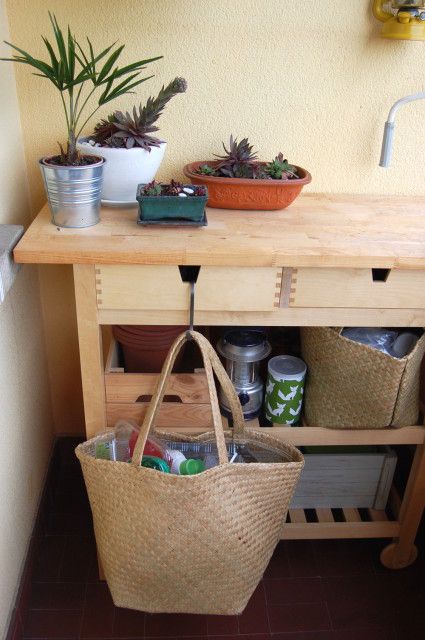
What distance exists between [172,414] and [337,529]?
22.2 inches

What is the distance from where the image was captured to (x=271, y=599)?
1.43m

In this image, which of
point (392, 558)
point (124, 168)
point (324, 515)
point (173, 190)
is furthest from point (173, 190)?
point (392, 558)

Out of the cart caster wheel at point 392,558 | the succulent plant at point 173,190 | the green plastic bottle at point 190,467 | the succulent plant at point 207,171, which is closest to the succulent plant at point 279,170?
the succulent plant at point 207,171

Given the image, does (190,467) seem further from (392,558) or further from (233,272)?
(392,558)

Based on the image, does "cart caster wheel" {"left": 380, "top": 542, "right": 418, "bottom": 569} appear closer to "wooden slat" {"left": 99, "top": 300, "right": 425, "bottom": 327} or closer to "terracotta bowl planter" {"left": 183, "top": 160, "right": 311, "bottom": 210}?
"wooden slat" {"left": 99, "top": 300, "right": 425, "bottom": 327}

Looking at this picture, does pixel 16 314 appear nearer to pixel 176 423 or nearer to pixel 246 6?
pixel 176 423

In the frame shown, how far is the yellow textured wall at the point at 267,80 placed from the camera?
1287mm

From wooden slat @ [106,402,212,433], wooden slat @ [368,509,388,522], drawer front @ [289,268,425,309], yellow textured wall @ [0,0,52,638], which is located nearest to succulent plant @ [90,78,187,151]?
yellow textured wall @ [0,0,52,638]

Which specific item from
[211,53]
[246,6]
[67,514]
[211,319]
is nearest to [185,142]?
[211,53]

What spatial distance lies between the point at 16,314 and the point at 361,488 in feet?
3.27

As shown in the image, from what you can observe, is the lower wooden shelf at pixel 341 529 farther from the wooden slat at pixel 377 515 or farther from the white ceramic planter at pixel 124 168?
the white ceramic planter at pixel 124 168

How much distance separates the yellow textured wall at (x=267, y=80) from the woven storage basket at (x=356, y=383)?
1.51ft

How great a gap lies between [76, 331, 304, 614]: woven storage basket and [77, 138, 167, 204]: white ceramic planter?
0.36 meters

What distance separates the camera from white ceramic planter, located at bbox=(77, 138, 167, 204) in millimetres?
1188
